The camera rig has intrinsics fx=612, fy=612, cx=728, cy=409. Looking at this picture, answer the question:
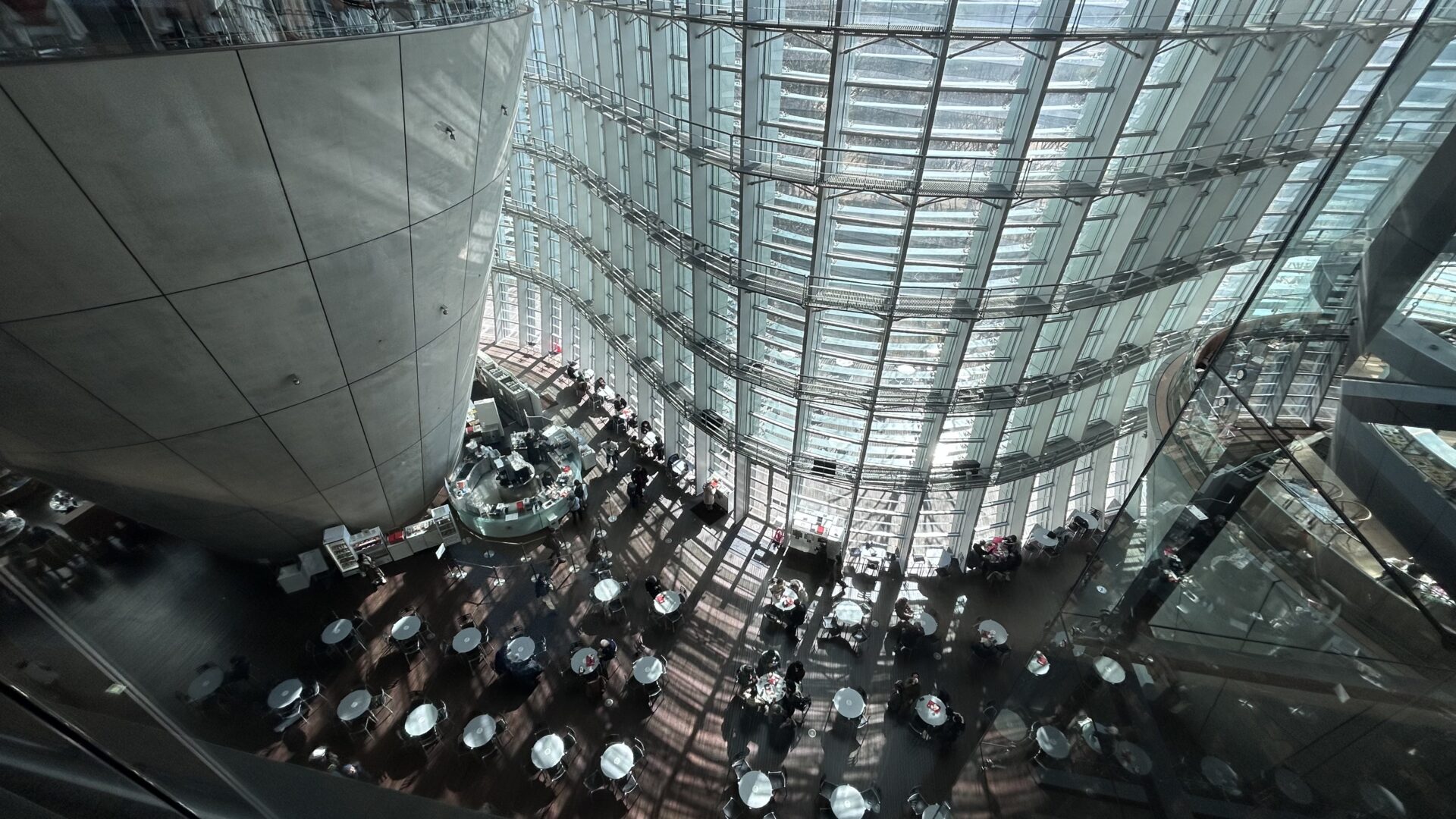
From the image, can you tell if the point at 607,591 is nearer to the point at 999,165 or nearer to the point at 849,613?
the point at 849,613

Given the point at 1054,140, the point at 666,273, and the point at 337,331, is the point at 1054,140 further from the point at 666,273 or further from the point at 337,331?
the point at 337,331

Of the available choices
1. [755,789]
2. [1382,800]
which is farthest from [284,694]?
[1382,800]

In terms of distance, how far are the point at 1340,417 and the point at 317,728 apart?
16.2 metres

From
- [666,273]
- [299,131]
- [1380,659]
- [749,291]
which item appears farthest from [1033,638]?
[299,131]

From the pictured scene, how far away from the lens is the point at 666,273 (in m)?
17.2

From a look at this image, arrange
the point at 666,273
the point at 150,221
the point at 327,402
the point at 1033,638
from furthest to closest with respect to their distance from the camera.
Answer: the point at 666,273
the point at 1033,638
the point at 327,402
the point at 150,221

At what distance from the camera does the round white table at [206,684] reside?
464 inches

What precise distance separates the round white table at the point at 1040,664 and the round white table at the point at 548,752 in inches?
366

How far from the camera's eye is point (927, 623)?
15.0m

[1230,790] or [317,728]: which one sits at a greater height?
[1230,790]

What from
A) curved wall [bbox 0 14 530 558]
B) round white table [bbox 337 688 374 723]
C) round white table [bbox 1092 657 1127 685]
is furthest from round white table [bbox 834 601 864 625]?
curved wall [bbox 0 14 530 558]

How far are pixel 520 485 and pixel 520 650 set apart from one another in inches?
251

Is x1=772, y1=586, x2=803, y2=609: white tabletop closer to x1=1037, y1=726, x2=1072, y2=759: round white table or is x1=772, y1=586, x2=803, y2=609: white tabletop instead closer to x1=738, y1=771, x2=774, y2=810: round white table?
x1=738, y1=771, x2=774, y2=810: round white table

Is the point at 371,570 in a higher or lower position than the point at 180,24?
lower
